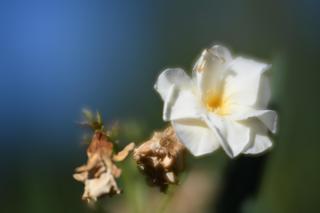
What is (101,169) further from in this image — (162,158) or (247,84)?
(247,84)

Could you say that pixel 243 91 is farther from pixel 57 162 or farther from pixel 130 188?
pixel 57 162

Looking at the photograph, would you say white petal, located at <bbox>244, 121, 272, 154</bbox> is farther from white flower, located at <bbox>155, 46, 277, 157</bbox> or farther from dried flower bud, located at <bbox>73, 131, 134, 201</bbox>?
dried flower bud, located at <bbox>73, 131, 134, 201</bbox>

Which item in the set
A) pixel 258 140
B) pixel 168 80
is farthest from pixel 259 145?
pixel 168 80

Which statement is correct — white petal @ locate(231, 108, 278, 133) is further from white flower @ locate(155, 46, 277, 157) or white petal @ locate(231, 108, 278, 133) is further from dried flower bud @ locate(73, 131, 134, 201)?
dried flower bud @ locate(73, 131, 134, 201)

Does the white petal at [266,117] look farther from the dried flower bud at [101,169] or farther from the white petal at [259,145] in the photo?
the dried flower bud at [101,169]

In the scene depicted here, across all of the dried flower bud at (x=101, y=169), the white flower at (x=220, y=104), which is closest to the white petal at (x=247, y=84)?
the white flower at (x=220, y=104)

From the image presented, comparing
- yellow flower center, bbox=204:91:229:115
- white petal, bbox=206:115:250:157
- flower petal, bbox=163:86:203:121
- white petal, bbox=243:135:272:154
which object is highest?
flower petal, bbox=163:86:203:121

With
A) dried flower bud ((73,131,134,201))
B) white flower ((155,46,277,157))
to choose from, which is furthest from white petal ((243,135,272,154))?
dried flower bud ((73,131,134,201))

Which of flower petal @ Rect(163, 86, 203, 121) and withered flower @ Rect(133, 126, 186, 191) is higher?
flower petal @ Rect(163, 86, 203, 121)
